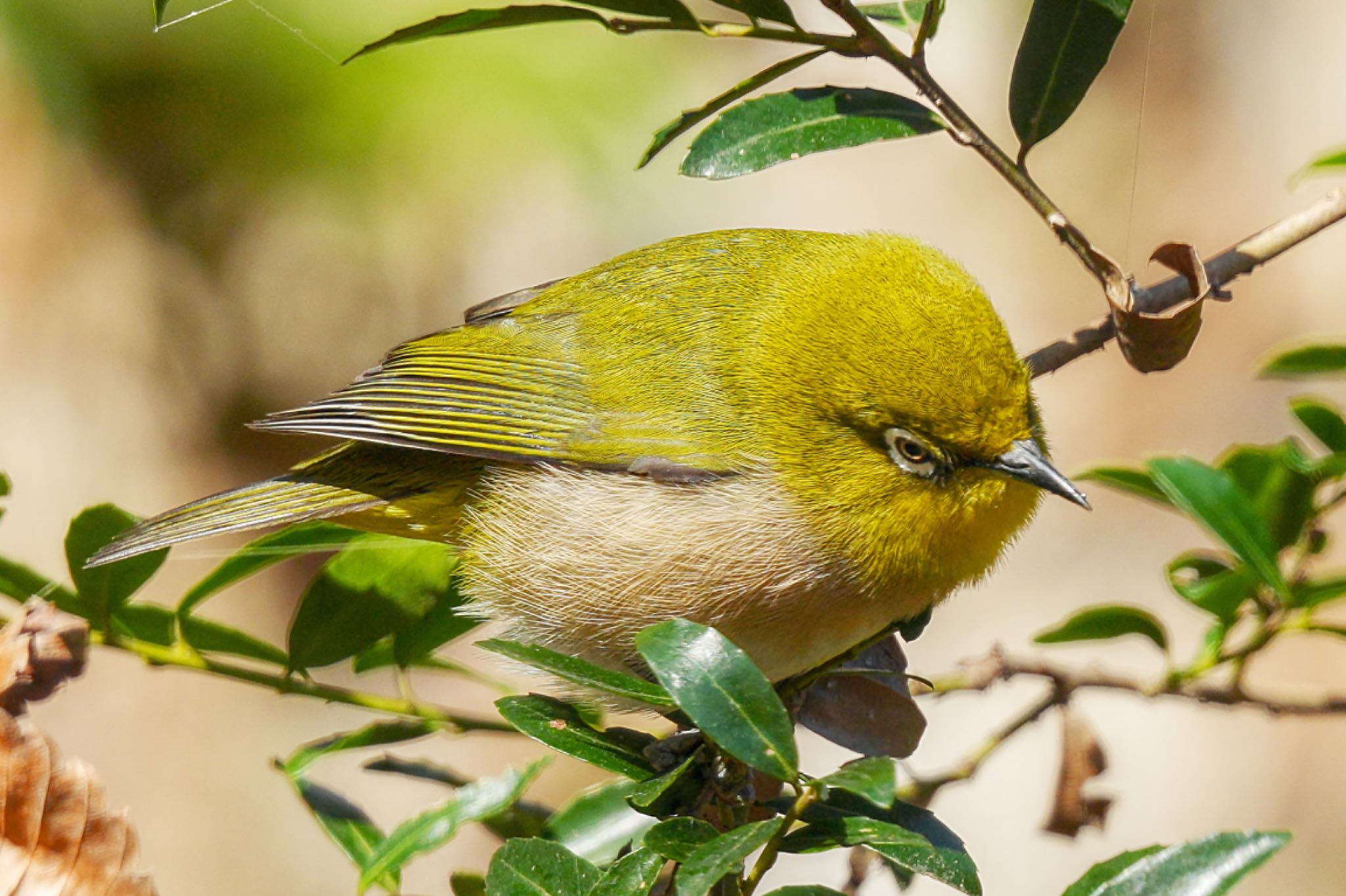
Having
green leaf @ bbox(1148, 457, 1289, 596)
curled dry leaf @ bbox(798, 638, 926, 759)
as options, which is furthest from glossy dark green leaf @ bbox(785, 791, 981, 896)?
green leaf @ bbox(1148, 457, 1289, 596)

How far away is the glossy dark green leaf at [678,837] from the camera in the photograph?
1653 mm

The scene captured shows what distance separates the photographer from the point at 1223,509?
245 centimetres

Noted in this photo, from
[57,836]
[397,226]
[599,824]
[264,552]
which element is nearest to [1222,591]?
[599,824]

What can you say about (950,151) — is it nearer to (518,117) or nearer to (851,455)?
(518,117)

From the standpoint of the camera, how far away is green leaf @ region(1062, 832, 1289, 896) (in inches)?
64.0

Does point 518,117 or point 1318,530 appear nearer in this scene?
point 1318,530

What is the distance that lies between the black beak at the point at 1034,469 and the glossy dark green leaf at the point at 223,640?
1416mm

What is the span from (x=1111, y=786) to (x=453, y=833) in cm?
344

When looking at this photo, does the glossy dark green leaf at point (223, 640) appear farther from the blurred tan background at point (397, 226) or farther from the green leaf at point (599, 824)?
the blurred tan background at point (397, 226)

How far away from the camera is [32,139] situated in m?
6.21

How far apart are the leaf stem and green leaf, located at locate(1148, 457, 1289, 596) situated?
1318mm

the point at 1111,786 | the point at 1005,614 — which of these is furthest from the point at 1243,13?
the point at 1111,786

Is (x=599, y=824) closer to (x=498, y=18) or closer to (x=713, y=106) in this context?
(x=713, y=106)

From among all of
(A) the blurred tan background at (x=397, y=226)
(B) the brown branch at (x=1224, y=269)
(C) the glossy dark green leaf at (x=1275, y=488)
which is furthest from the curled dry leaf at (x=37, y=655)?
(A) the blurred tan background at (x=397, y=226)
